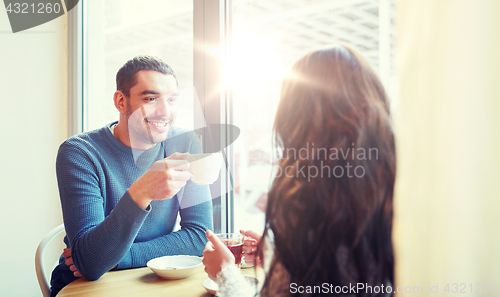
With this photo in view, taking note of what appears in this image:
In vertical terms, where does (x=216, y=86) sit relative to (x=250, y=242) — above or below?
above

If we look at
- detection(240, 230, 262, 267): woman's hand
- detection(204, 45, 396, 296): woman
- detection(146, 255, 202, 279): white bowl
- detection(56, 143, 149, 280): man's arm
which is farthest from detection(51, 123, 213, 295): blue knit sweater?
detection(204, 45, 396, 296): woman

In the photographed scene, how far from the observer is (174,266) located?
0.95 meters

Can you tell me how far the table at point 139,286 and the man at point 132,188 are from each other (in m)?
0.04

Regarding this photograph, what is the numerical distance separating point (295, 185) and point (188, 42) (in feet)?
3.78

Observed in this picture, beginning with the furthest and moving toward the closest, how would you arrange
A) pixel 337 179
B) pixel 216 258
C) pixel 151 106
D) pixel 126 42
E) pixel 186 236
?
1. pixel 126 42
2. pixel 151 106
3. pixel 186 236
4. pixel 216 258
5. pixel 337 179

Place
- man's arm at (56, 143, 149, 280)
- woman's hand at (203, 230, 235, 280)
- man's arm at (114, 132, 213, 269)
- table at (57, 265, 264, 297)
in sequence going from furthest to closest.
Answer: man's arm at (114, 132, 213, 269) → man's arm at (56, 143, 149, 280) → table at (57, 265, 264, 297) → woman's hand at (203, 230, 235, 280)

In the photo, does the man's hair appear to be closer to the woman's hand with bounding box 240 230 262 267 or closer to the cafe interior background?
the cafe interior background

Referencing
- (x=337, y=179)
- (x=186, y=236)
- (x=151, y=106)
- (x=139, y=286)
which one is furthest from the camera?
(x=151, y=106)

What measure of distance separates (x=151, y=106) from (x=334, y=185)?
3.07ft

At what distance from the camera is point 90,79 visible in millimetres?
2369

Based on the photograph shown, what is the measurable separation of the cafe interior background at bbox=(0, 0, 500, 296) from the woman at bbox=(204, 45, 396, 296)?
0.19ft

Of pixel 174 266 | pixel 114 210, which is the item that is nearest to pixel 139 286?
pixel 174 266

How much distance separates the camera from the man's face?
130 centimetres

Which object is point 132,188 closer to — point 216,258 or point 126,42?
point 216,258
